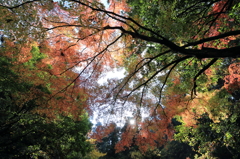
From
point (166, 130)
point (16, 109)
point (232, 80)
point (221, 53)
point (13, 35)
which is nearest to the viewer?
point (221, 53)

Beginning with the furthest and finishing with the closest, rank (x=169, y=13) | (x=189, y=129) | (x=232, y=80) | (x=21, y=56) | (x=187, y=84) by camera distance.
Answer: (x=189, y=129)
(x=232, y=80)
(x=187, y=84)
(x=21, y=56)
(x=169, y=13)

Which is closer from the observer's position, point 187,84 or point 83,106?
point 187,84

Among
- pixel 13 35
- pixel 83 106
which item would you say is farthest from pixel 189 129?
pixel 13 35

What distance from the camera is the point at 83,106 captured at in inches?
309

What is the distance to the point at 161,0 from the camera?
4414mm

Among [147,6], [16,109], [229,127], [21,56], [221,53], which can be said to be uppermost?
[147,6]

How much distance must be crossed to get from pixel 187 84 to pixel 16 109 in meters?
8.85

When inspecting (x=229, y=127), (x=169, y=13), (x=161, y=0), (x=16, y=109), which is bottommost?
(x=229, y=127)

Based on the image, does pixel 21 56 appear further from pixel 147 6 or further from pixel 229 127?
pixel 229 127

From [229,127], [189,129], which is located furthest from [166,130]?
[229,127]

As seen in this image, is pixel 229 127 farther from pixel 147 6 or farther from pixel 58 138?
pixel 58 138

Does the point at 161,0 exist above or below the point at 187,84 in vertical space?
above

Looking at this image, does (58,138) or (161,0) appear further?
(58,138)

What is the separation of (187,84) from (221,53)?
4343mm
